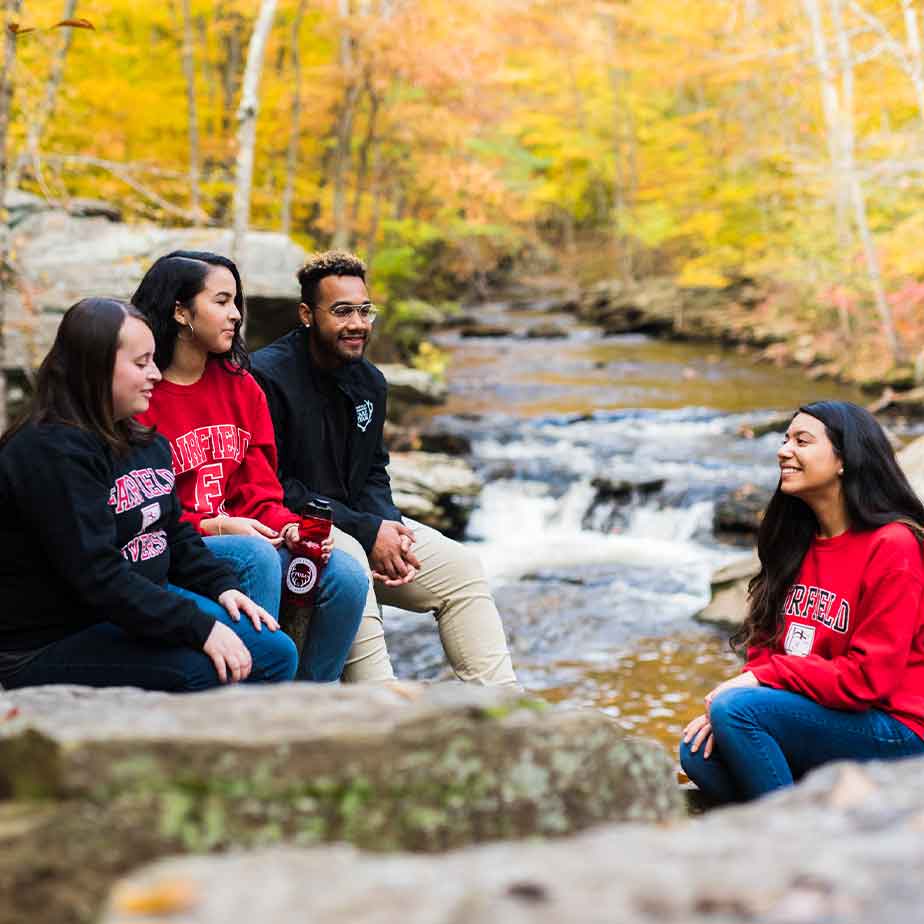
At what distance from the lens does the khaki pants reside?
3691 mm

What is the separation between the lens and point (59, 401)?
276 centimetres

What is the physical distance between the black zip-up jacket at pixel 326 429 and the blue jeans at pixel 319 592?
0.34 meters

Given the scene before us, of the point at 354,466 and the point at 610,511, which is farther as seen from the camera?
the point at 610,511

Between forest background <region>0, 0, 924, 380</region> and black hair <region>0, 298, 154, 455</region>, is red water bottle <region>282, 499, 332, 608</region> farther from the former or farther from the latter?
forest background <region>0, 0, 924, 380</region>

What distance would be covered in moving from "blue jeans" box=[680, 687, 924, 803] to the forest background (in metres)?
4.21

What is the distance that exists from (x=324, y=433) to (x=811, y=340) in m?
16.0

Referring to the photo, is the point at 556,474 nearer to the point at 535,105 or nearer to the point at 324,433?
the point at 324,433

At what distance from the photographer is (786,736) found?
3.08m

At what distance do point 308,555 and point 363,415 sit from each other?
0.76 m

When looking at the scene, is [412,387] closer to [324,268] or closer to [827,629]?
[324,268]

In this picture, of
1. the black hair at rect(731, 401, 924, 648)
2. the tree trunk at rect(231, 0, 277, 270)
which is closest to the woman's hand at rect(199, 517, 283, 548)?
the black hair at rect(731, 401, 924, 648)

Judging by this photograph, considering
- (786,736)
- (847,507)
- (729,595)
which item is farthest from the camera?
(729,595)

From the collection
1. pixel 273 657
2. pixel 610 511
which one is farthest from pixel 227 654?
pixel 610 511

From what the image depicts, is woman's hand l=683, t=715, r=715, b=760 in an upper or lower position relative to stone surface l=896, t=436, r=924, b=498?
lower
